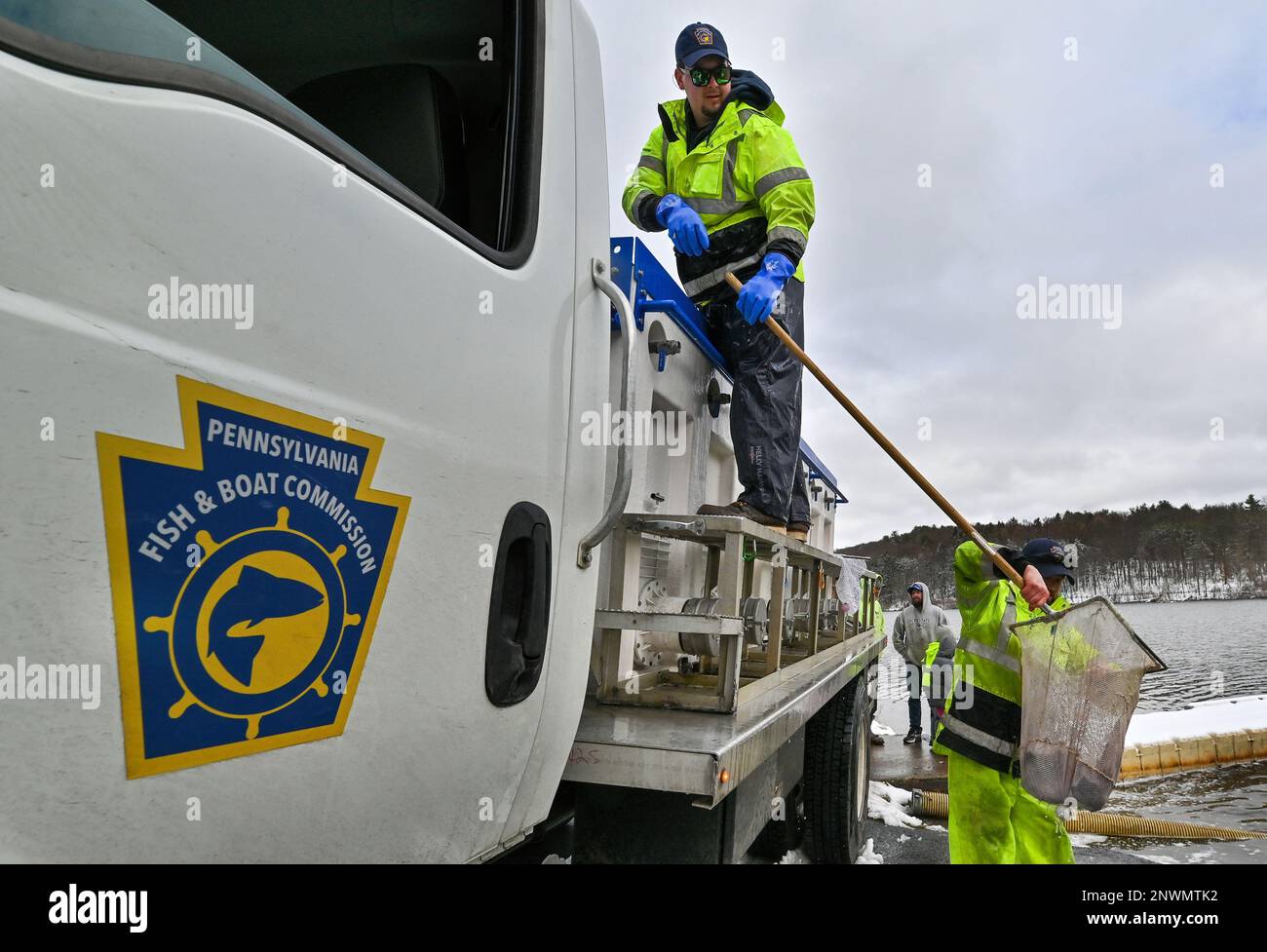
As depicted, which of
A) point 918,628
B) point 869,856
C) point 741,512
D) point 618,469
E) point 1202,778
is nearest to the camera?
point 618,469

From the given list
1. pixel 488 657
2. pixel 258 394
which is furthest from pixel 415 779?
pixel 258 394

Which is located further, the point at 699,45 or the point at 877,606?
the point at 877,606

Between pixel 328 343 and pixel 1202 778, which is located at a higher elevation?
pixel 328 343

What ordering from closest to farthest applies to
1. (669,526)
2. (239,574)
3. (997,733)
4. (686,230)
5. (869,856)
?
(239,574), (669,526), (686,230), (997,733), (869,856)

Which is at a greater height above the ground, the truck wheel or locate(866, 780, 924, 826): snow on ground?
the truck wheel

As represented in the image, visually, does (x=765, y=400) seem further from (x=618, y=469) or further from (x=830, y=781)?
(x=830, y=781)

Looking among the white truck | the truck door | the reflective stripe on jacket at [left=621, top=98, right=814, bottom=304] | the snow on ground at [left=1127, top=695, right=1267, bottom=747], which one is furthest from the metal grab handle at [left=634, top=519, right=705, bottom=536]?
the snow on ground at [left=1127, top=695, right=1267, bottom=747]

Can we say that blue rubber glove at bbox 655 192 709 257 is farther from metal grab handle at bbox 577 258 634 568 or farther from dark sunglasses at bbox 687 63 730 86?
metal grab handle at bbox 577 258 634 568

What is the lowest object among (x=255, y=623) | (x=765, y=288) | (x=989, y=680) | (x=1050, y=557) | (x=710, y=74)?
(x=989, y=680)

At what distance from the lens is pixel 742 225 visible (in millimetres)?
3262

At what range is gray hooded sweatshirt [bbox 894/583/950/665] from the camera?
10.8 m

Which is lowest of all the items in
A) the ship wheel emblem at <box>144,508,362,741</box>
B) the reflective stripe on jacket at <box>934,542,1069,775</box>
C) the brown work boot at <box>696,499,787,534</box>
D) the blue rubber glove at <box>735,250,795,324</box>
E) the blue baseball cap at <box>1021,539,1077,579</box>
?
the reflective stripe on jacket at <box>934,542,1069,775</box>

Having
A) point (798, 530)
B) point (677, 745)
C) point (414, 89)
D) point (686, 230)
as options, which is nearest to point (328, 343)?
point (414, 89)

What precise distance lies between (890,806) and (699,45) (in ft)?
18.6
